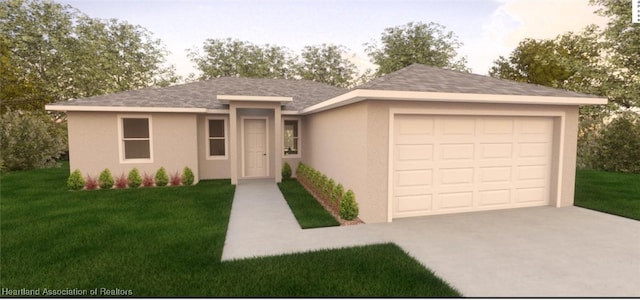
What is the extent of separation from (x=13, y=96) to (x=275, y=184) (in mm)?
24413

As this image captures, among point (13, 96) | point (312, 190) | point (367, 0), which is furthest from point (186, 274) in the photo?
point (13, 96)

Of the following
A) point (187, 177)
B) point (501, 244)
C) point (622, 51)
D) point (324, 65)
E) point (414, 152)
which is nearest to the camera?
point (501, 244)

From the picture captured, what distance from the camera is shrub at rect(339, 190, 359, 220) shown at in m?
6.89

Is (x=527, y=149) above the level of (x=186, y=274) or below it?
above

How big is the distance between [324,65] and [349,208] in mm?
34394

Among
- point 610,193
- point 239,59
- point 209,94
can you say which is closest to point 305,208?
point 209,94

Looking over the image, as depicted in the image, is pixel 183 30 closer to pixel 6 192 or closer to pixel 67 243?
pixel 6 192

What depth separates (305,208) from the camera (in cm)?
816

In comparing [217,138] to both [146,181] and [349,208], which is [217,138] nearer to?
[146,181]

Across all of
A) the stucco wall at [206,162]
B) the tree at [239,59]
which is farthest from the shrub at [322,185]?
the tree at [239,59]

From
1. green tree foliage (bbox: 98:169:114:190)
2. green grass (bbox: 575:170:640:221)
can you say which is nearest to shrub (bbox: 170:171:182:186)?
green tree foliage (bbox: 98:169:114:190)

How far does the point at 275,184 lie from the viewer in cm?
1190

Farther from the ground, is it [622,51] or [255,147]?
[622,51]

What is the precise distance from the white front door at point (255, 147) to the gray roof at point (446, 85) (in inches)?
266
